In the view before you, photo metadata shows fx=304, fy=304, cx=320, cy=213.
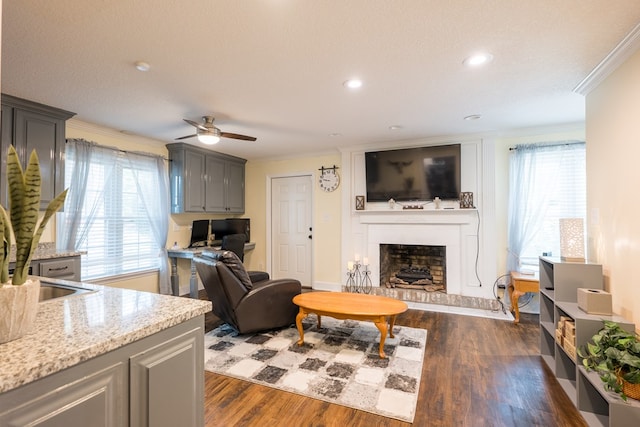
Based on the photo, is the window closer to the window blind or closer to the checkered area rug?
the window blind

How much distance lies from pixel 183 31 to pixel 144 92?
1131 mm

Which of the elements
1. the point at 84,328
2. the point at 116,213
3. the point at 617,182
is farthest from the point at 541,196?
the point at 116,213

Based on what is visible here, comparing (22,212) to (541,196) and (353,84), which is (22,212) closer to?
(353,84)

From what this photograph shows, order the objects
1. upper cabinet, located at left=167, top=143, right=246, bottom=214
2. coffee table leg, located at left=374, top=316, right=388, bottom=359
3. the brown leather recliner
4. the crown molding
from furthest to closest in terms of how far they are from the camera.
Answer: upper cabinet, located at left=167, top=143, right=246, bottom=214
the brown leather recliner
coffee table leg, located at left=374, top=316, right=388, bottom=359
the crown molding

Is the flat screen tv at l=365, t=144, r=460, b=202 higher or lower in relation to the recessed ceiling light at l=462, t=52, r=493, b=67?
lower

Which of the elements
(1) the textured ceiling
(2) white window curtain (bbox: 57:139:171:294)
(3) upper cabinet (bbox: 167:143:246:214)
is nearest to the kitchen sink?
(1) the textured ceiling

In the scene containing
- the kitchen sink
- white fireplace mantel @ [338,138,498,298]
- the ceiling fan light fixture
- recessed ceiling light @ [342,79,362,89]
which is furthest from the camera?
white fireplace mantel @ [338,138,498,298]

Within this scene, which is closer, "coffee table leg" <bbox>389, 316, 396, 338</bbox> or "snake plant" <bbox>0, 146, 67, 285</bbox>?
"snake plant" <bbox>0, 146, 67, 285</bbox>

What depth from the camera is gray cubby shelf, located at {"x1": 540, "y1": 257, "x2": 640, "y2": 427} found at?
168 cm

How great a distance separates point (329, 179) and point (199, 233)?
230 cm

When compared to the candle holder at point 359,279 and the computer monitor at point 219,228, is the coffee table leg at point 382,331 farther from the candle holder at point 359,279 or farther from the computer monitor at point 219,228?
the computer monitor at point 219,228

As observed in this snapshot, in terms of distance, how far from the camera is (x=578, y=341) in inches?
81.1

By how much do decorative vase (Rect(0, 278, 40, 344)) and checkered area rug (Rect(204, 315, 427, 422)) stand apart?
1.76 meters

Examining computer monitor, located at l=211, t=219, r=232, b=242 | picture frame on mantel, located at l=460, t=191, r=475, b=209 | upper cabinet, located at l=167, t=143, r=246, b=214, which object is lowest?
computer monitor, located at l=211, t=219, r=232, b=242
